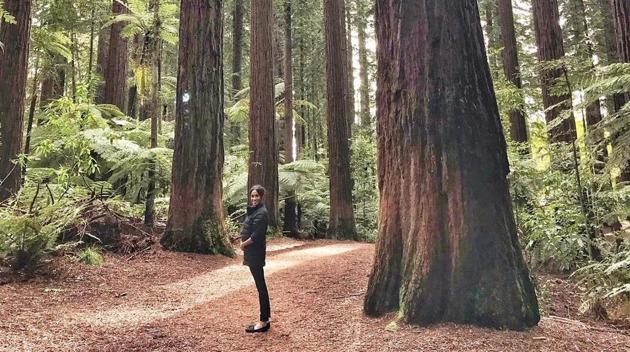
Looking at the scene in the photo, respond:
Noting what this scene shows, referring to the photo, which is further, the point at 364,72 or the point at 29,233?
the point at 364,72

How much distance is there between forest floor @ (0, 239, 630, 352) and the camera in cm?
361

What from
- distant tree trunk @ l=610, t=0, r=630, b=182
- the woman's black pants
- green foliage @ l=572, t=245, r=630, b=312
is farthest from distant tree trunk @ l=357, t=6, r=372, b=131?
the woman's black pants

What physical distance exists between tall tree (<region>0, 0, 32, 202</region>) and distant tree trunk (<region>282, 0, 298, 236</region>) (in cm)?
738

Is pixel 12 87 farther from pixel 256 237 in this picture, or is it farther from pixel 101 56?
pixel 101 56

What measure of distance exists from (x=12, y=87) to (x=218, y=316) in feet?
18.8

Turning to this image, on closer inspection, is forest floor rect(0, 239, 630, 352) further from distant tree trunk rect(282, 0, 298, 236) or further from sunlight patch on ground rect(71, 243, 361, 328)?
distant tree trunk rect(282, 0, 298, 236)

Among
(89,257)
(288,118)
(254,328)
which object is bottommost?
(254,328)

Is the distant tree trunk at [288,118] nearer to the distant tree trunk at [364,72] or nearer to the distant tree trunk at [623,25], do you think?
the distant tree trunk at [623,25]

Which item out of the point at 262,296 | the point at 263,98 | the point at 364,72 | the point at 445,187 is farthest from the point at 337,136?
the point at 364,72

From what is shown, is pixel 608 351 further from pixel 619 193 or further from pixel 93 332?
pixel 93 332

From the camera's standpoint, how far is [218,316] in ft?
15.9

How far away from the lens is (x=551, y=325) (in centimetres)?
391

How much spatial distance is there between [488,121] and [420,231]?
1.16 metres

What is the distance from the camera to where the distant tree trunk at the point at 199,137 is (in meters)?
8.20
